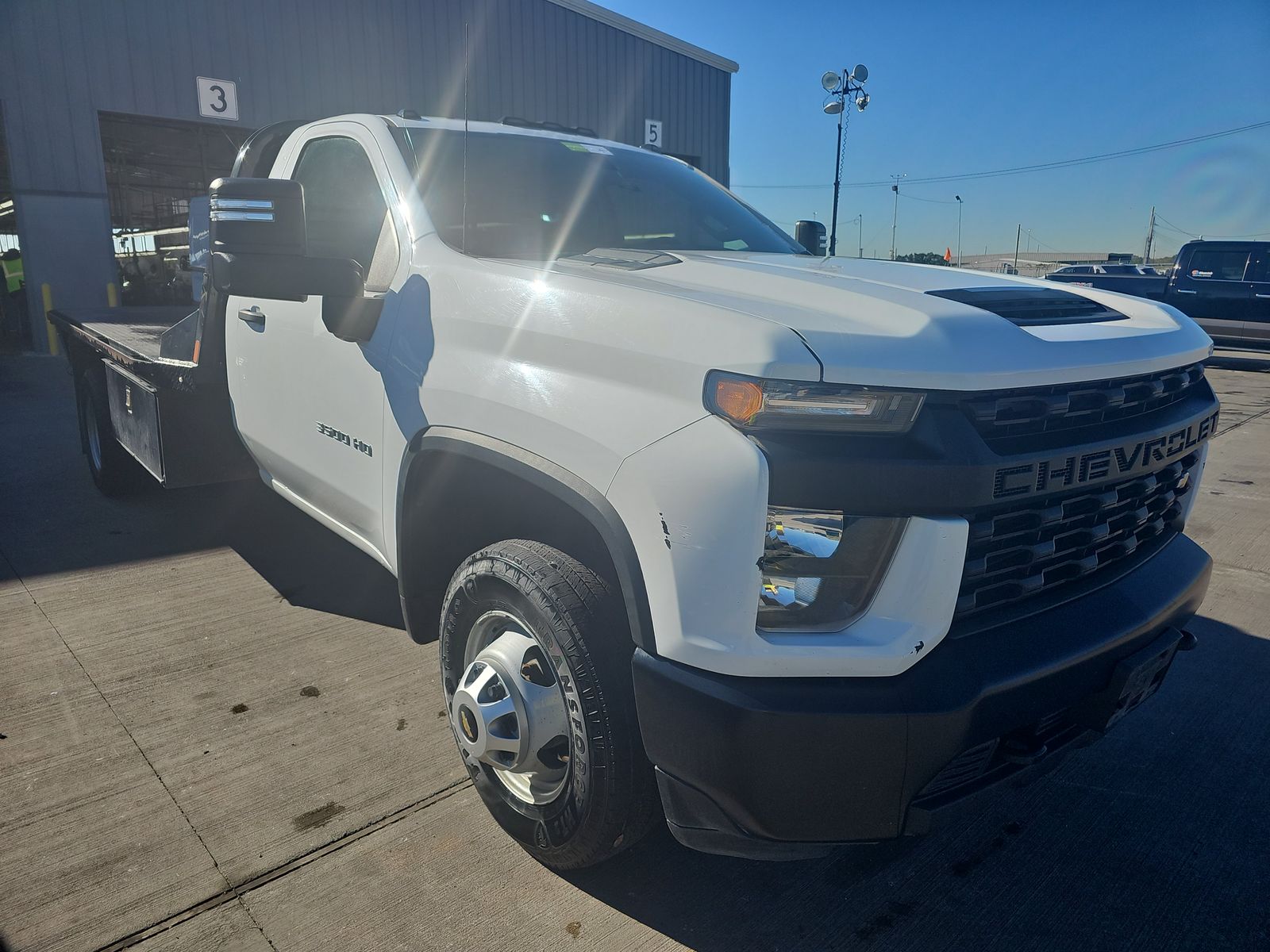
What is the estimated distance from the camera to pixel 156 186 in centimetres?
1695

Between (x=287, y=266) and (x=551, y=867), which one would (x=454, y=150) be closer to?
(x=287, y=266)

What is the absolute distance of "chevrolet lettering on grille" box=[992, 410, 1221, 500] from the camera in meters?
1.66

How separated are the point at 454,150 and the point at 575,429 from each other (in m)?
1.56

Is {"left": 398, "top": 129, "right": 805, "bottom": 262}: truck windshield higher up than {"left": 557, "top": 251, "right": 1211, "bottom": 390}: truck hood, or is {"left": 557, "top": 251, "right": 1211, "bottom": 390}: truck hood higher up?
{"left": 398, "top": 129, "right": 805, "bottom": 262}: truck windshield

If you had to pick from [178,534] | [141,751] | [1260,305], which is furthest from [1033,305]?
[1260,305]

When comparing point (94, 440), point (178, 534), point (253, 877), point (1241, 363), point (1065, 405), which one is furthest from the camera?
point (1241, 363)

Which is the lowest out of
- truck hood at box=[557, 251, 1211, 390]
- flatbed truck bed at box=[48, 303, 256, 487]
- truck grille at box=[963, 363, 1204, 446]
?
flatbed truck bed at box=[48, 303, 256, 487]

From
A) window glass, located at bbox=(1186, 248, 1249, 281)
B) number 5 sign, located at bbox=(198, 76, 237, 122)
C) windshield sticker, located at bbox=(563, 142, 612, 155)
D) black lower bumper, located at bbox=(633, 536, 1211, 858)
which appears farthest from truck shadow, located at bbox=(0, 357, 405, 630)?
window glass, located at bbox=(1186, 248, 1249, 281)

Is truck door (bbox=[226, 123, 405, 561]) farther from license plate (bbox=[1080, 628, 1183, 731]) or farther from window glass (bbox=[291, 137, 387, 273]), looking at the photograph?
license plate (bbox=[1080, 628, 1183, 731])

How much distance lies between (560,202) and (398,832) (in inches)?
80.6

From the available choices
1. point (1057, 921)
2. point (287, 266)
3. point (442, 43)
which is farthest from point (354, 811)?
point (442, 43)

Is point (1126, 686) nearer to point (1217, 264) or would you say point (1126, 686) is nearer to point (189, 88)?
point (189, 88)

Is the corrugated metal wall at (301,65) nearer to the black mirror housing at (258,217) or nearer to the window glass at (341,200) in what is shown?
the window glass at (341,200)

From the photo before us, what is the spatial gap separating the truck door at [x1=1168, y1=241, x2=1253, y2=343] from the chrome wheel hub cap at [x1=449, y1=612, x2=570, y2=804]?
1604cm
